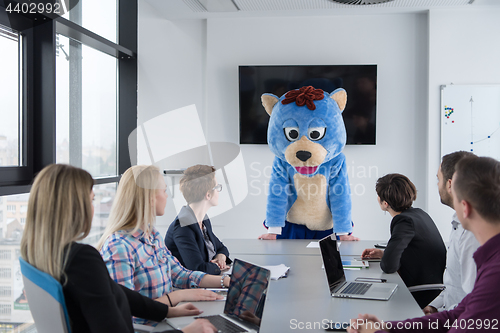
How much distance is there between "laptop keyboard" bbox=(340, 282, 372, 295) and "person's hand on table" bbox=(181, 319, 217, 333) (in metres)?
0.66

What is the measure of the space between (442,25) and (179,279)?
11.2 feet

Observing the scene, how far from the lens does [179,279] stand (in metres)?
1.86

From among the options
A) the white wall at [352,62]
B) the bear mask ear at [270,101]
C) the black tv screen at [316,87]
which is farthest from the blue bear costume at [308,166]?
the white wall at [352,62]

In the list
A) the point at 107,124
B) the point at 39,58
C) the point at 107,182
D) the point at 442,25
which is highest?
the point at 442,25

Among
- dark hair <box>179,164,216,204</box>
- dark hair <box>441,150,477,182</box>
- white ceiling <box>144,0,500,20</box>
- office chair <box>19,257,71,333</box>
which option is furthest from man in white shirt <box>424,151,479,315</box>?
white ceiling <box>144,0,500,20</box>

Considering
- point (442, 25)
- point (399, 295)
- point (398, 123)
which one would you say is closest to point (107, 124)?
point (398, 123)

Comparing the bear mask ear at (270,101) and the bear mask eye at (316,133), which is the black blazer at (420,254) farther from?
the bear mask ear at (270,101)

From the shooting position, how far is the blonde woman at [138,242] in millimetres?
1520

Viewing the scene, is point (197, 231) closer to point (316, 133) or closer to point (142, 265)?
point (142, 265)

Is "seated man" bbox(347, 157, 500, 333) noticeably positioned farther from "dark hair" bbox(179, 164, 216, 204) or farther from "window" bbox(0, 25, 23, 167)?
"window" bbox(0, 25, 23, 167)

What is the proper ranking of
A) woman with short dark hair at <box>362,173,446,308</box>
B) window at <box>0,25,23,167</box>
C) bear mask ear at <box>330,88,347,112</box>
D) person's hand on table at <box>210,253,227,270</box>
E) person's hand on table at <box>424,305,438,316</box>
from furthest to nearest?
bear mask ear at <box>330,88,347,112</box> < window at <box>0,25,23,167</box> < person's hand on table at <box>210,253,227,270</box> < woman with short dark hair at <box>362,173,446,308</box> < person's hand on table at <box>424,305,438,316</box>

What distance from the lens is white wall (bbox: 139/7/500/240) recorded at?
3.81 meters

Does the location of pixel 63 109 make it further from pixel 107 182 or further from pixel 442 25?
pixel 442 25

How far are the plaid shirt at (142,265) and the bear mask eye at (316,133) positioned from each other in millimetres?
1366
